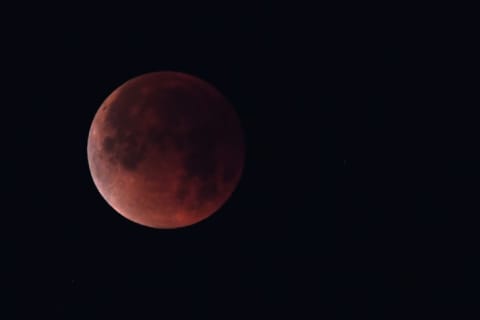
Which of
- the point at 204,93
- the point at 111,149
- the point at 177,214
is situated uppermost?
the point at 204,93

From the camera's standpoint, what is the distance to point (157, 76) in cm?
956

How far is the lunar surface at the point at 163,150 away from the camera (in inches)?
350

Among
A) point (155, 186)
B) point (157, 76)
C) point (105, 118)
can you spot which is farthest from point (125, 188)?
point (157, 76)

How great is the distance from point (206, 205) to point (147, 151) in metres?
1.20

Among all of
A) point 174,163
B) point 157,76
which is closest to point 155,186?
point 174,163

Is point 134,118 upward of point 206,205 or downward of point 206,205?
→ upward

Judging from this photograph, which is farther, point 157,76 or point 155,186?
point 157,76

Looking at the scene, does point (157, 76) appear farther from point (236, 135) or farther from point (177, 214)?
point (177, 214)

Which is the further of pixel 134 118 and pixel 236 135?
pixel 236 135

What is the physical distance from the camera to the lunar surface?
8.88 m

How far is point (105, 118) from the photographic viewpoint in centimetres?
927

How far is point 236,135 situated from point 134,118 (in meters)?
1.48

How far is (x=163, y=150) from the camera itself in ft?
29.0

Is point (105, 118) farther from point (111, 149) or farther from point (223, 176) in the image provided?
point (223, 176)
